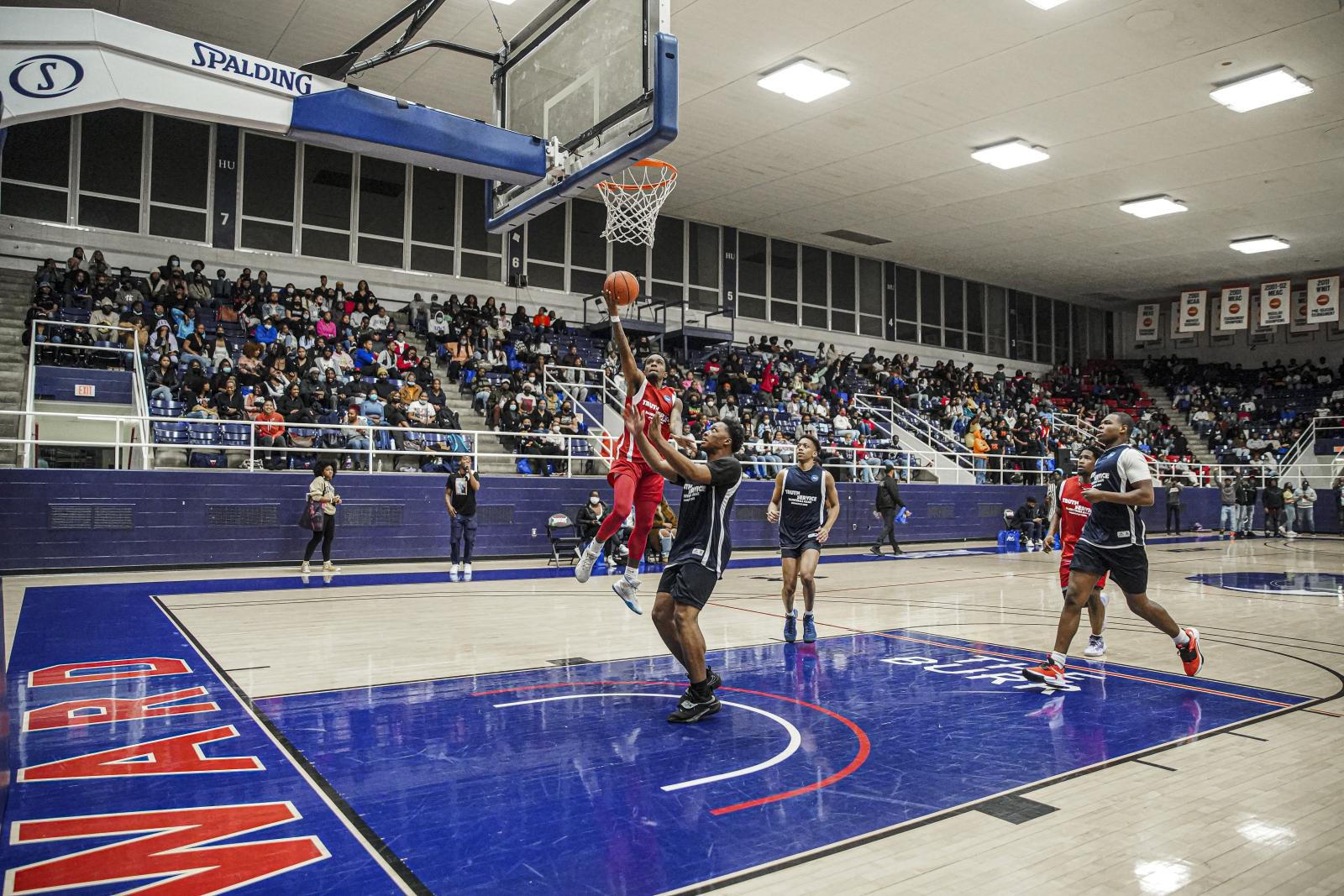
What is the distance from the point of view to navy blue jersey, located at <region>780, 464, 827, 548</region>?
8531 mm

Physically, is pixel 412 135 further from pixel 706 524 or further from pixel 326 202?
pixel 326 202

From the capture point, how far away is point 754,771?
453cm

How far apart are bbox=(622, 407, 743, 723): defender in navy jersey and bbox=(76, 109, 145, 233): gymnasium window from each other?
58.3ft

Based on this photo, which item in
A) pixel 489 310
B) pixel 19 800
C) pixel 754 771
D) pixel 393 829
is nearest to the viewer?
pixel 393 829

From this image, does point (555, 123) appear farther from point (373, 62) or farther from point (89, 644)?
point (89, 644)

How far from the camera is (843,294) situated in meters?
30.0

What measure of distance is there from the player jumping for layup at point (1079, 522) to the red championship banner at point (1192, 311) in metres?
24.4

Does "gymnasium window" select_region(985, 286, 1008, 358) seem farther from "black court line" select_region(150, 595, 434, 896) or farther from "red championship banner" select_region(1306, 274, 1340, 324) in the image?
"black court line" select_region(150, 595, 434, 896)

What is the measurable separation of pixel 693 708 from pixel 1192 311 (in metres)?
30.3

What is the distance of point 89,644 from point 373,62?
5486 millimetres

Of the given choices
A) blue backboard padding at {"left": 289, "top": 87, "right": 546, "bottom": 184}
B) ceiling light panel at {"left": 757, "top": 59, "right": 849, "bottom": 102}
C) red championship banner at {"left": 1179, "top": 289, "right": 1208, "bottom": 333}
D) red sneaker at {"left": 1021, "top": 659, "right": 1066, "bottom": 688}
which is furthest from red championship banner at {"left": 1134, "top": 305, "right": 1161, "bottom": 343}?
blue backboard padding at {"left": 289, "top": 87, "right": 546, "bottom": 184}

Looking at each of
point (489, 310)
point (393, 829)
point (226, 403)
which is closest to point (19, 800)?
point (393, 829)

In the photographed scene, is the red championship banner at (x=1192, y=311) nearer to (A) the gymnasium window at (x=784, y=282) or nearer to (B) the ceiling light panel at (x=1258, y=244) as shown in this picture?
(B) the ceiling light panel at (x=1258, y=244)

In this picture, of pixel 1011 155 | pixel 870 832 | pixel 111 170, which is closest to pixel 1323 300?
pixel 1011 155
